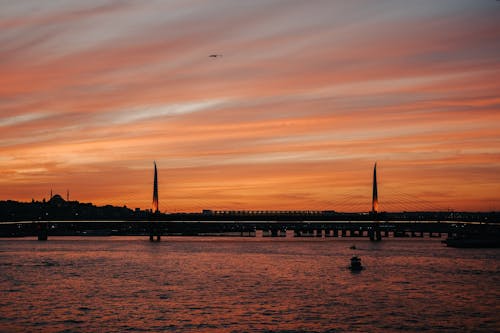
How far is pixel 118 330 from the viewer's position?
41094mm

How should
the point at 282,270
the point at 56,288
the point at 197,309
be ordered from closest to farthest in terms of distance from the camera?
the point at 197,309 < the point at 56,288 < the point at 282,270

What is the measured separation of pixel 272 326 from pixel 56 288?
31170mm

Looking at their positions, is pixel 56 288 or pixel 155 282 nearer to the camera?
pixel 56 288

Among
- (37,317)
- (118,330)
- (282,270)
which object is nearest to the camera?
(118,330)

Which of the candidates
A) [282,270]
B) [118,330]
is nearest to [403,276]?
[282,270]

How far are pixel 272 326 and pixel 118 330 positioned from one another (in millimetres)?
9549

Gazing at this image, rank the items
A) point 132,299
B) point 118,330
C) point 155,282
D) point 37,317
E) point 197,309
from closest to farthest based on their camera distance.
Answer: point 118,330 → point 37,317 → point 197,309 → point 132,299 → point 155,282

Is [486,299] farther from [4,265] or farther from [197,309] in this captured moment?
[4,265]

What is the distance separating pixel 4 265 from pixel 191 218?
279ft

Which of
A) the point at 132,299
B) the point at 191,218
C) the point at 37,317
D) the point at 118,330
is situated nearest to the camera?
the point at 118,330

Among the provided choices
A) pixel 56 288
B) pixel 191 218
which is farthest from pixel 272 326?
pixel 191 218

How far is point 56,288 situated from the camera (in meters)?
65.9

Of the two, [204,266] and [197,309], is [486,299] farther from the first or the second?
[204,266]

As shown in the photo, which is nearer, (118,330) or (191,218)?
(118,330)
